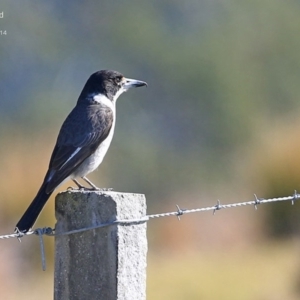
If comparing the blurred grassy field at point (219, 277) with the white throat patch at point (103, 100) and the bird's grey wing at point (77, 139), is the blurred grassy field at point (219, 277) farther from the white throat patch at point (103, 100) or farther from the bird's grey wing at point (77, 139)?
the bird's grey wing at point (77, 139)

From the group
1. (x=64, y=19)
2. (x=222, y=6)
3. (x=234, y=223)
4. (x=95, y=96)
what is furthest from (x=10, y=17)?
(x=95, y=96)

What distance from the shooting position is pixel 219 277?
12.9m

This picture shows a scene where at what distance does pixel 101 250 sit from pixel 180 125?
3747cm

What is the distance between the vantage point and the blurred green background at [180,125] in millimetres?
14023

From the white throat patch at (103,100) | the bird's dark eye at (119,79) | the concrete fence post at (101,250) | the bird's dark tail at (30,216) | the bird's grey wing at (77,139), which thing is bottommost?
the concrete fence post at (101,250)

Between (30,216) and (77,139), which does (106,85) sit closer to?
(77,139)

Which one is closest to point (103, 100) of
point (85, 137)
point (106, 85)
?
point (106, 85)

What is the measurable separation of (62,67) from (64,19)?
20.6 ft

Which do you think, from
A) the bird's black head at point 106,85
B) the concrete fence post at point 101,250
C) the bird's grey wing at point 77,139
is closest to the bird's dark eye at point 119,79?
the bird's black head at point 106,85

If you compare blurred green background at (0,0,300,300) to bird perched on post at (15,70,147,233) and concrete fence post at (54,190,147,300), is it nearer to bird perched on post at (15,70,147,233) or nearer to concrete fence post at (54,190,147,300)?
bird perched on post at (15,70,147,233)

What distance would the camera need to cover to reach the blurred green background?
46.0 feet

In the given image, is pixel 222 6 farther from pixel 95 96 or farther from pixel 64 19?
pixel 95 96

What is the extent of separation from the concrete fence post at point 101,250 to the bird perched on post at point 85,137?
1.45 meters

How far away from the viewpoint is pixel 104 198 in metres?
3.98
